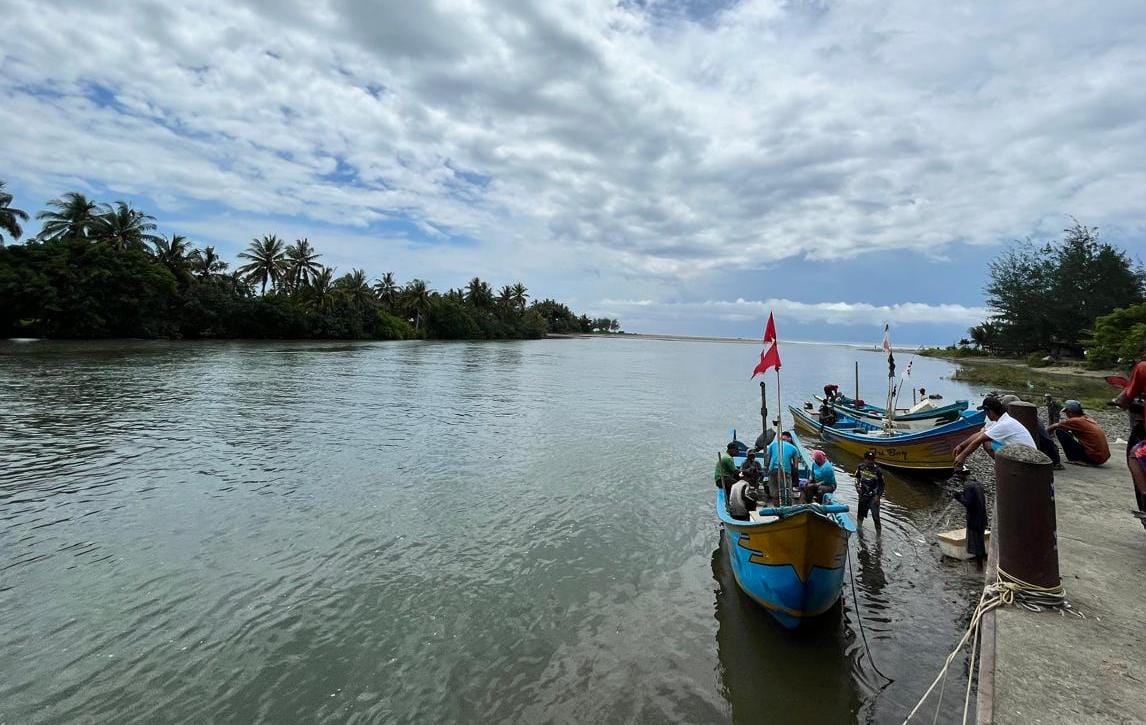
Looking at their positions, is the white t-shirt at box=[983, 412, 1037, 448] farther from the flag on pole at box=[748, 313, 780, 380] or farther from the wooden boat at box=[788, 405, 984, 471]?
the wooden boat at box=[788, 405, 984, 471]

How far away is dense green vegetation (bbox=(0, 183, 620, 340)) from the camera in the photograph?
178 ft

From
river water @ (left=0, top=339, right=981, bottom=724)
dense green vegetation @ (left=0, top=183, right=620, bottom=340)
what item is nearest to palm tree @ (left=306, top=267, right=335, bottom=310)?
dense green vegetation @ (left=0, top=183, right=620, bottom=340)

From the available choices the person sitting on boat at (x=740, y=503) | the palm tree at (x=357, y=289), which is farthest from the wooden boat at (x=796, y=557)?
the palm tree at (x=357, y=289)

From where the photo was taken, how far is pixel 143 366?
129ft

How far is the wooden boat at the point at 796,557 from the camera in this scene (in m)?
7.73

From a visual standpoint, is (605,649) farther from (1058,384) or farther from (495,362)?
(495,362)

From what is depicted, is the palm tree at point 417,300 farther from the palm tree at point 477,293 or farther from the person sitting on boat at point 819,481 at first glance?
the person sitting on boat at point 819,481

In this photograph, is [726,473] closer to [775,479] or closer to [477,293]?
[775,479]

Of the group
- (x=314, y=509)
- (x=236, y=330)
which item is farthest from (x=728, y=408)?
(x=236, y=330)

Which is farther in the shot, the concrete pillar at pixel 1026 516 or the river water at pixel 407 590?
the river water at pixel 407 590

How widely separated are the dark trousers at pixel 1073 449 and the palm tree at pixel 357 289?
311 ft

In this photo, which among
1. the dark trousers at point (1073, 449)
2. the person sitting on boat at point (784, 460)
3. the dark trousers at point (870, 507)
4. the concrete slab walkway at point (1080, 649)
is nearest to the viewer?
the concrete slab walkway at point (1080, 649)

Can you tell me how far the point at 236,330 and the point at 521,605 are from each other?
82.4 m

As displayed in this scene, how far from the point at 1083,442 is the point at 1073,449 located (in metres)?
0.27
